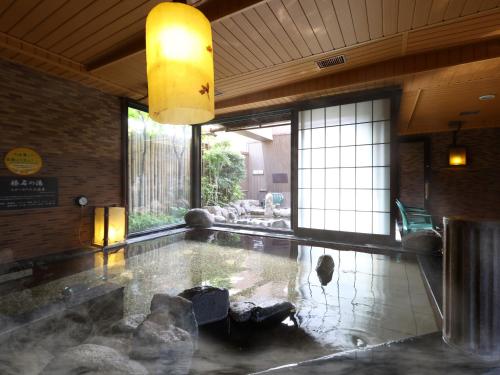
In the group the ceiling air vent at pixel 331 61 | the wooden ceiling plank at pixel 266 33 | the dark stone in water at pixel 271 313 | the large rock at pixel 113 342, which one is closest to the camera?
the large rock at pixel 113 342

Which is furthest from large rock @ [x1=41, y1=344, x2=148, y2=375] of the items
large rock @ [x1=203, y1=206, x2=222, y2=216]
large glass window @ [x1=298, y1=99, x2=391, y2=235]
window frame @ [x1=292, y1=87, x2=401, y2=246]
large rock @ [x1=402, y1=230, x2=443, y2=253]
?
large rock @ [x1=203, y1=206, x2=222, y2=216]

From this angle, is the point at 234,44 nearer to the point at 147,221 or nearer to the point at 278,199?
the point at 147,221

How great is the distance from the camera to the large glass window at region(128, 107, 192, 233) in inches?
249

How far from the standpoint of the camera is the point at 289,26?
11.0 feet

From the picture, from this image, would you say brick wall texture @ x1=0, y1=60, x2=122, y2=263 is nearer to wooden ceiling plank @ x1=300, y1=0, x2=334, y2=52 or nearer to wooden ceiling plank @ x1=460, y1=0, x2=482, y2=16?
wooden ceiling plank @ x1=300, y1=0, x2=334, y2=52

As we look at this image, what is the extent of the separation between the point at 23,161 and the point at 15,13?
217 cm

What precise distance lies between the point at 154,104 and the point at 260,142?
14.1m

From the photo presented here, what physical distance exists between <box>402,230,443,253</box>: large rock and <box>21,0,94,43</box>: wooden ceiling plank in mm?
5459

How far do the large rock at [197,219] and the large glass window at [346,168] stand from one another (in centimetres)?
246

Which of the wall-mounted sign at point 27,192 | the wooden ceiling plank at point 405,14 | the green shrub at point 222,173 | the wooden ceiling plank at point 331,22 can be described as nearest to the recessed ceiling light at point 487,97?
the wooden ceiling plank at point 405,14

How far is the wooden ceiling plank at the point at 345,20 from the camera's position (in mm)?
2967

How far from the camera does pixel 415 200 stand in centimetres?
796

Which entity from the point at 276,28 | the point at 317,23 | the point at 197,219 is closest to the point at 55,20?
the point at 276,28

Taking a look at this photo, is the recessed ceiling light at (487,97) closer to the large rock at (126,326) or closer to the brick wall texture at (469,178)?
the brick wall texture at (469,178)
